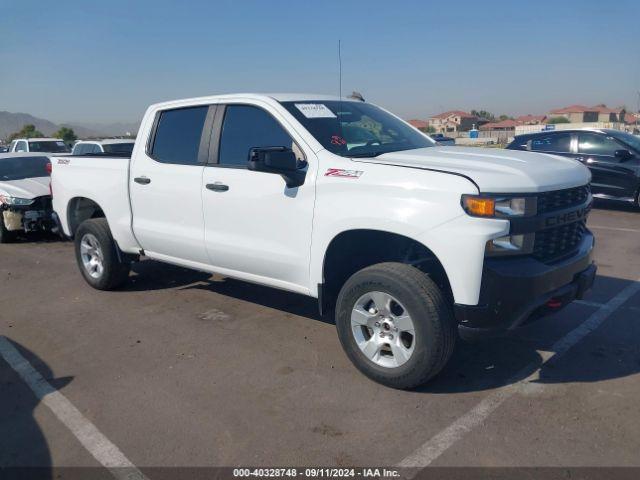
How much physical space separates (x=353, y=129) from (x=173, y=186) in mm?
1672

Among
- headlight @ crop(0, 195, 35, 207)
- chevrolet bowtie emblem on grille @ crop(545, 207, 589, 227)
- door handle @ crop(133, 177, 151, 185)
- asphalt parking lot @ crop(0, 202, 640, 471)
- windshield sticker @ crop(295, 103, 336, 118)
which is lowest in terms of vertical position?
asphalt parking lot @ crop(0, 202, 640, 471)

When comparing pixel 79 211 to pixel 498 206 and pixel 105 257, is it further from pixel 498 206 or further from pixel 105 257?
pixel 498 206

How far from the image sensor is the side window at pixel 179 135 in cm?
504

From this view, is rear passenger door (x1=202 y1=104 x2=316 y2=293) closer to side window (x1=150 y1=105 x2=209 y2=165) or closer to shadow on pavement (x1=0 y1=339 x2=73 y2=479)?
side window (x1=150 y1=105 x2=209 y2=165)

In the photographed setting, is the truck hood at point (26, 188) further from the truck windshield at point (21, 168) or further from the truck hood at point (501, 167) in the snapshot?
the truck hood at point (501, 167)

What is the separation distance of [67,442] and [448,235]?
98.8 inches

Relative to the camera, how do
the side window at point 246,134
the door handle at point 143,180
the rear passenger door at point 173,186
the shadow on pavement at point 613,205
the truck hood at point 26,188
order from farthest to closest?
1. the shadow on pavement at point 613,205
2. the truck hood at point 26,188
3. the door handle at point 143,180
4. the rear passenger door at point 173,186
5. the side window at point 246,134

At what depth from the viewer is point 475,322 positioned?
11.3 ft

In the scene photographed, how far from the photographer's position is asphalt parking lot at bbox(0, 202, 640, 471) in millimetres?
3170

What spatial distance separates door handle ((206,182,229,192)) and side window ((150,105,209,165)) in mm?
343

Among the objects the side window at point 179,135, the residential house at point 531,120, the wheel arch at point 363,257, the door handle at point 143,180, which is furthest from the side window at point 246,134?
the residential house at point 531,120

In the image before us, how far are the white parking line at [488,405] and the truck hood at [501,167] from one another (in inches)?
51.9

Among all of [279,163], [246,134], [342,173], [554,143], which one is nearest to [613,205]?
[554,143]

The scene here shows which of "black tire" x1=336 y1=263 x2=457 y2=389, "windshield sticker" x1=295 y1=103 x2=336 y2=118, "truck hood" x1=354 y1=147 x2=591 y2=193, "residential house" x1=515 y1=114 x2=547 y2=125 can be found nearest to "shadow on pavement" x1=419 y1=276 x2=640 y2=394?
"black tire" x1=336 y1=263 x2=457 y2=389
